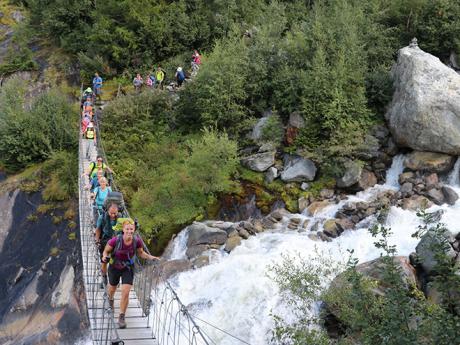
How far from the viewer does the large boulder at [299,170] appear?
1258cm

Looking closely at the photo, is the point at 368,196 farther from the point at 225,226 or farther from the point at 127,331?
the point at 127,331

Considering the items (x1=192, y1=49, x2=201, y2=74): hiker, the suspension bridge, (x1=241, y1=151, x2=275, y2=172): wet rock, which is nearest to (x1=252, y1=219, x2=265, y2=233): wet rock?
(x1=241, y1=151, x2=275, y2=172): wet rock

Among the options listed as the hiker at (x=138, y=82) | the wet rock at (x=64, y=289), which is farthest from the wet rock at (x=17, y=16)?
the wet rock at (x=64, y=289)

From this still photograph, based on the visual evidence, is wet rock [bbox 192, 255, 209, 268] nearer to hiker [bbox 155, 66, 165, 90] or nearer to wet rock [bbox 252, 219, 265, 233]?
wet rock [bbox 252, 219, 265, 233]

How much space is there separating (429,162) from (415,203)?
1581mm

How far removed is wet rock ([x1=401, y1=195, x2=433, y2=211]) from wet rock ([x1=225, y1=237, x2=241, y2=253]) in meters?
3.97

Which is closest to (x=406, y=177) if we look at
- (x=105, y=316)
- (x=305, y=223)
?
(x=305, y=223)

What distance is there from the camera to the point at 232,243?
35.2 ft

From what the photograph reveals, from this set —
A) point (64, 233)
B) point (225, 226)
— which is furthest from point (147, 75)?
point (225, 226)

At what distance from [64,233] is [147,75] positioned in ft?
26.5

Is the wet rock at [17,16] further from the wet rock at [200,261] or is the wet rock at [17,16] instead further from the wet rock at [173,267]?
the wet rock at [200,261]

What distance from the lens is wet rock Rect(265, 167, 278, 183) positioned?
1276cm

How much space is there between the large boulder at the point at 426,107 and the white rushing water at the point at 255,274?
1441mm

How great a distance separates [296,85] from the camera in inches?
534
